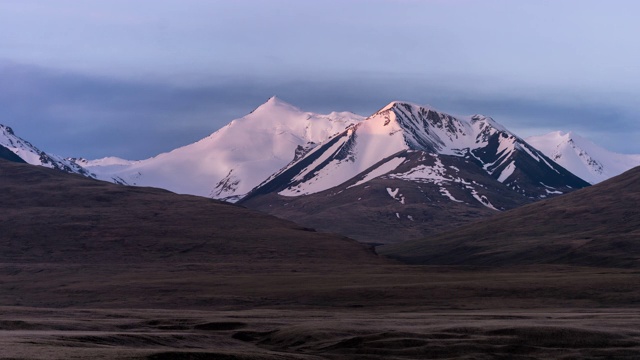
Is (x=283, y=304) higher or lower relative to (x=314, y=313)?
higher

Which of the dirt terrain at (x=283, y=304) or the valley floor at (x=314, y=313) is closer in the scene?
the valley floor at (x=314, y=313)

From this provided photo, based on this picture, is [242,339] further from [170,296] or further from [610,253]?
[610,253]

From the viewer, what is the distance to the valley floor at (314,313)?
67.1m

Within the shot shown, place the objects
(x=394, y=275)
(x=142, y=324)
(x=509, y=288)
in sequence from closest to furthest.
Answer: (x=142, y=324) → (x=509, y=288) → (x=394, y=275)

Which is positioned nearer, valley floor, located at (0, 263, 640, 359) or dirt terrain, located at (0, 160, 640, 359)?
valley floor, located at (0, 263, 640, 359)

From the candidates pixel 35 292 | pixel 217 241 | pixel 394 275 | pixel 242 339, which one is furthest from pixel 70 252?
pixel 242 339

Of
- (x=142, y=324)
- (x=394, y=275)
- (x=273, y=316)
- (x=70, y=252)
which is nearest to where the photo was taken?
(x=142, y=324)

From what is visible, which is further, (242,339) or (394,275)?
(394,275)

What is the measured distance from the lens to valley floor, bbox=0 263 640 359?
67125 mm

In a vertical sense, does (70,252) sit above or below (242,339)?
above

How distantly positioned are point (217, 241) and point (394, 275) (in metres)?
53.3

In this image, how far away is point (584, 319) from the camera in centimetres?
8694

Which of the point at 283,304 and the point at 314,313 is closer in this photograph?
the point at 314,313

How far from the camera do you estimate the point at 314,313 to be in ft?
335
